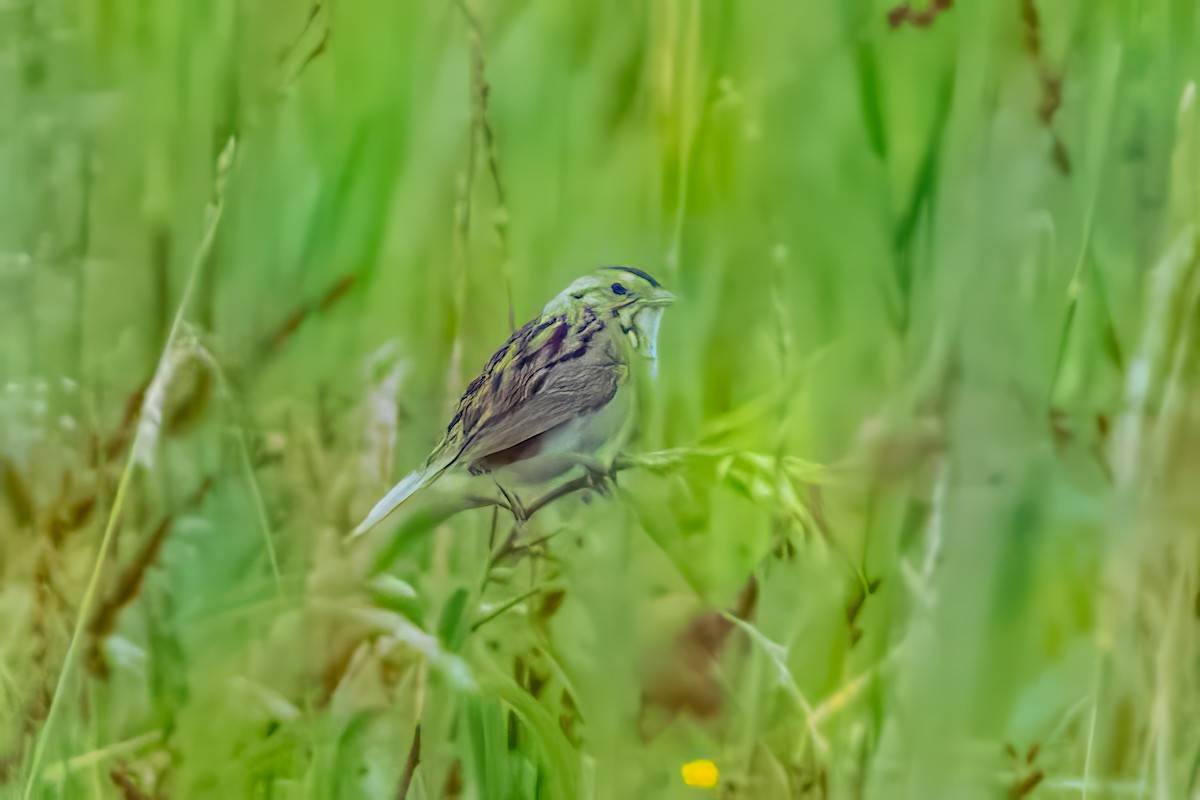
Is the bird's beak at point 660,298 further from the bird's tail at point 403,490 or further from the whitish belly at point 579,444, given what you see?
the bird's tail at point 403,490

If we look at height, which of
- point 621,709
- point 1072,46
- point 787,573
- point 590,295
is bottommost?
point 621,709

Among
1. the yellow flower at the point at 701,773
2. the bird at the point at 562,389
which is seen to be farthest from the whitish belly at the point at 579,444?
the yellow flower at the point at 701,773

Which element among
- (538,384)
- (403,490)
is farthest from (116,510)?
→ (538,384)

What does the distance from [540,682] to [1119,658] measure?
48cm

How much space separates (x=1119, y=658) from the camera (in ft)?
2.34

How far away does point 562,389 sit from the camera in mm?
705

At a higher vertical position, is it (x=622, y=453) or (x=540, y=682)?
(x=622, y=453)

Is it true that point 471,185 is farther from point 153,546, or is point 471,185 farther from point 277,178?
point 153,546

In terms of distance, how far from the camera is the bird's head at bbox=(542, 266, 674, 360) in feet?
2.33

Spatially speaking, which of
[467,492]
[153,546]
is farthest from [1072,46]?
[153,546]

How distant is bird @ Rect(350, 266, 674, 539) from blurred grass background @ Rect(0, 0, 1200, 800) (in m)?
0.02

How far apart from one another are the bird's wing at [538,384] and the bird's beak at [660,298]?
0.14ft

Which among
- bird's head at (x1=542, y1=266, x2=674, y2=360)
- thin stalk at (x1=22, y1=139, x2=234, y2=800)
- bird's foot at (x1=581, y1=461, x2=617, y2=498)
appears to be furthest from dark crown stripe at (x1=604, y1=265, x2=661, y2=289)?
thin stalk at (x1=22, y1=139, x2=234, y2=800)

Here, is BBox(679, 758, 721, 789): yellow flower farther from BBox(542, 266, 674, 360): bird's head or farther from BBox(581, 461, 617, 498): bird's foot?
BBox(542, 266, 674, 360): bird's head
